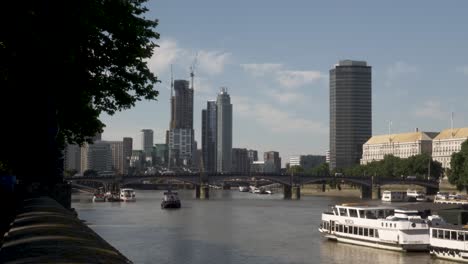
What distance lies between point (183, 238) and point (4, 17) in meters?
47.6

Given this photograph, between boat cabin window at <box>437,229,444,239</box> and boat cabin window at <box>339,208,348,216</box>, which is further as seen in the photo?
boat cabin window at <box>339,208,348,216</box>

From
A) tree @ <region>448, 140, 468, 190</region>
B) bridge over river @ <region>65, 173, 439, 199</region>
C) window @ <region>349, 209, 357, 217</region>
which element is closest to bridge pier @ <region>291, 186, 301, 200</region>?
bridge over river @ <region>65, 173, 439, 199</region>

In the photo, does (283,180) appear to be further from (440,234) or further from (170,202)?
(440,234)

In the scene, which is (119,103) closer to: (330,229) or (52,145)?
(52,145)

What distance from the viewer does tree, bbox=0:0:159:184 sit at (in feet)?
59.8


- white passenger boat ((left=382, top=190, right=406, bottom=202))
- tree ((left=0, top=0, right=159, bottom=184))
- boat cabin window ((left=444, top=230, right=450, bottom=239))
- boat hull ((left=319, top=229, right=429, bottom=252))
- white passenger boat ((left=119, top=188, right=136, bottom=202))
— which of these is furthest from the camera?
white passenger boat ((left=119, top=188, right=136, bottom=202))

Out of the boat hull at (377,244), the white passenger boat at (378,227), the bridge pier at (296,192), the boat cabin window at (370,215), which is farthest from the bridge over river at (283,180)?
the boat cabin window at (370,215)

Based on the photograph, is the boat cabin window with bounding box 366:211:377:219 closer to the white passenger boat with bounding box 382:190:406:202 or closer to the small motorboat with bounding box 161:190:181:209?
the small motorboat with bounding box 161:190:181:209

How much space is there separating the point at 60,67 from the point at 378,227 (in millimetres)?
43767

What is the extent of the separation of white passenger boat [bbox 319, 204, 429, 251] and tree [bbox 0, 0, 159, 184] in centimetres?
3655

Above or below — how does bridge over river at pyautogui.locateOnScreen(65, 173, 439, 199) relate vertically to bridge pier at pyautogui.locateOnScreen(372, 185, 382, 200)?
above

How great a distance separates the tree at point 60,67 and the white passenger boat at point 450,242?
31969 millimetres

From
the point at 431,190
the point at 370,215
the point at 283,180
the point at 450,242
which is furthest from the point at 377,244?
the point at 431,190

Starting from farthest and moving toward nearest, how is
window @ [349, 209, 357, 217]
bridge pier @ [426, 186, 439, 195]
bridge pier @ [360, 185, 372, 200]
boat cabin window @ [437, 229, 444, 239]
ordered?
1. bridge pier @ [360, 185, 372, 200]
2. bridge pier @ [426, 186, 439, 195]
3. window @ [349, 209, 357, 217]
4. boat cabin window @ [437, 229, 444, 239]
